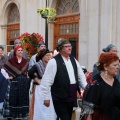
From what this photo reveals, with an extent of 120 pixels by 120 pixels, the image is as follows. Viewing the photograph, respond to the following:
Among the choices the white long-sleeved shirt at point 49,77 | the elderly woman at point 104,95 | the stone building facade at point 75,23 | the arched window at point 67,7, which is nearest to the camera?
the elderly woman at point 104,95

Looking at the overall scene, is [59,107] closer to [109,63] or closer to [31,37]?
[109,63]

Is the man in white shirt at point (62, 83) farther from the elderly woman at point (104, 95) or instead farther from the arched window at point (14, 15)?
the arched window at point (14, 15)

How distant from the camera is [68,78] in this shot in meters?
5.91

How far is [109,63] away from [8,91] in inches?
184

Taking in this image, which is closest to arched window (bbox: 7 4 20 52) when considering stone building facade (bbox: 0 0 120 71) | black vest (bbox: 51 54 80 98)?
stone building facade (bbox: 0 0 120 71)

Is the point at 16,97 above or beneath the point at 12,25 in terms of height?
beneath

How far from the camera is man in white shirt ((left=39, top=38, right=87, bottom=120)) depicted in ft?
19.2

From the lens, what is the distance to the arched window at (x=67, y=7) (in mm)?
16717

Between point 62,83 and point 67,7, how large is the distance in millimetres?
11798

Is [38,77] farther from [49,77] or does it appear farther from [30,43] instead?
[30,43]

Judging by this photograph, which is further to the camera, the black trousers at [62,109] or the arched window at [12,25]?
the arched window at [12,25]

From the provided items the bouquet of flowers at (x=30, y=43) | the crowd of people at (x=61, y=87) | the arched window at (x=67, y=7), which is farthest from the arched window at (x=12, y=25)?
the crowd of people at (x=61, y=87)

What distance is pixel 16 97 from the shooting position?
348 inches

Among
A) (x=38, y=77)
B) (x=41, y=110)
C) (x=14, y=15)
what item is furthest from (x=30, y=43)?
(x=14, y=15)
